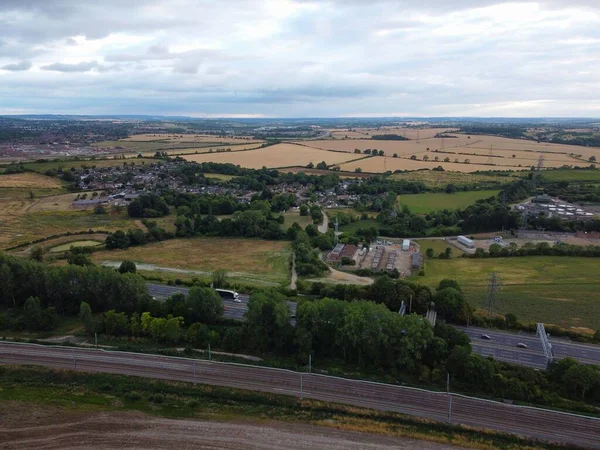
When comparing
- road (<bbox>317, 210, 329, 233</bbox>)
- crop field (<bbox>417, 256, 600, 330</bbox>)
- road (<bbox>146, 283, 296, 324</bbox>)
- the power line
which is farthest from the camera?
road (<bbox>317, 210, 329, 233</bbox>)

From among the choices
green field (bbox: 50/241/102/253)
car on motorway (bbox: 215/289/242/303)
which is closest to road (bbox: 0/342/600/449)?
car on motorway (bbox: 215/289/242/303)

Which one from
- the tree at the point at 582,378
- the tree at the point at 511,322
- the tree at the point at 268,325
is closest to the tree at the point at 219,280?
the tree at the point at 268,325

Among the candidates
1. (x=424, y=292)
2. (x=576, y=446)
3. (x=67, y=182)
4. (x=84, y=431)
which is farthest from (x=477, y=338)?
(x=67, y=182)

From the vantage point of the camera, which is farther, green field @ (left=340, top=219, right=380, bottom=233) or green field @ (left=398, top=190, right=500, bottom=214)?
green field @ (left=398, top=190, right=500, bottom=214)

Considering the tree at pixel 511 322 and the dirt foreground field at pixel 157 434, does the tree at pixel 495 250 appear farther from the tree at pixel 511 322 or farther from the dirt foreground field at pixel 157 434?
the dirt foreground field at pixel 157 434

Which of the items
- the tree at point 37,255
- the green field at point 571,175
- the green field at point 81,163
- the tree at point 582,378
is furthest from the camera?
the green field at point 81,163

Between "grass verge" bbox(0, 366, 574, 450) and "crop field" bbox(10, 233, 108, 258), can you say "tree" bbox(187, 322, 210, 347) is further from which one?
"crop field" bbox(10, 233, 108, 258)

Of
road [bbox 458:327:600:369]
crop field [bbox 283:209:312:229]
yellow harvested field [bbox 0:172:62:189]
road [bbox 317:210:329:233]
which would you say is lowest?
road [bbox 458:327:600:369]
